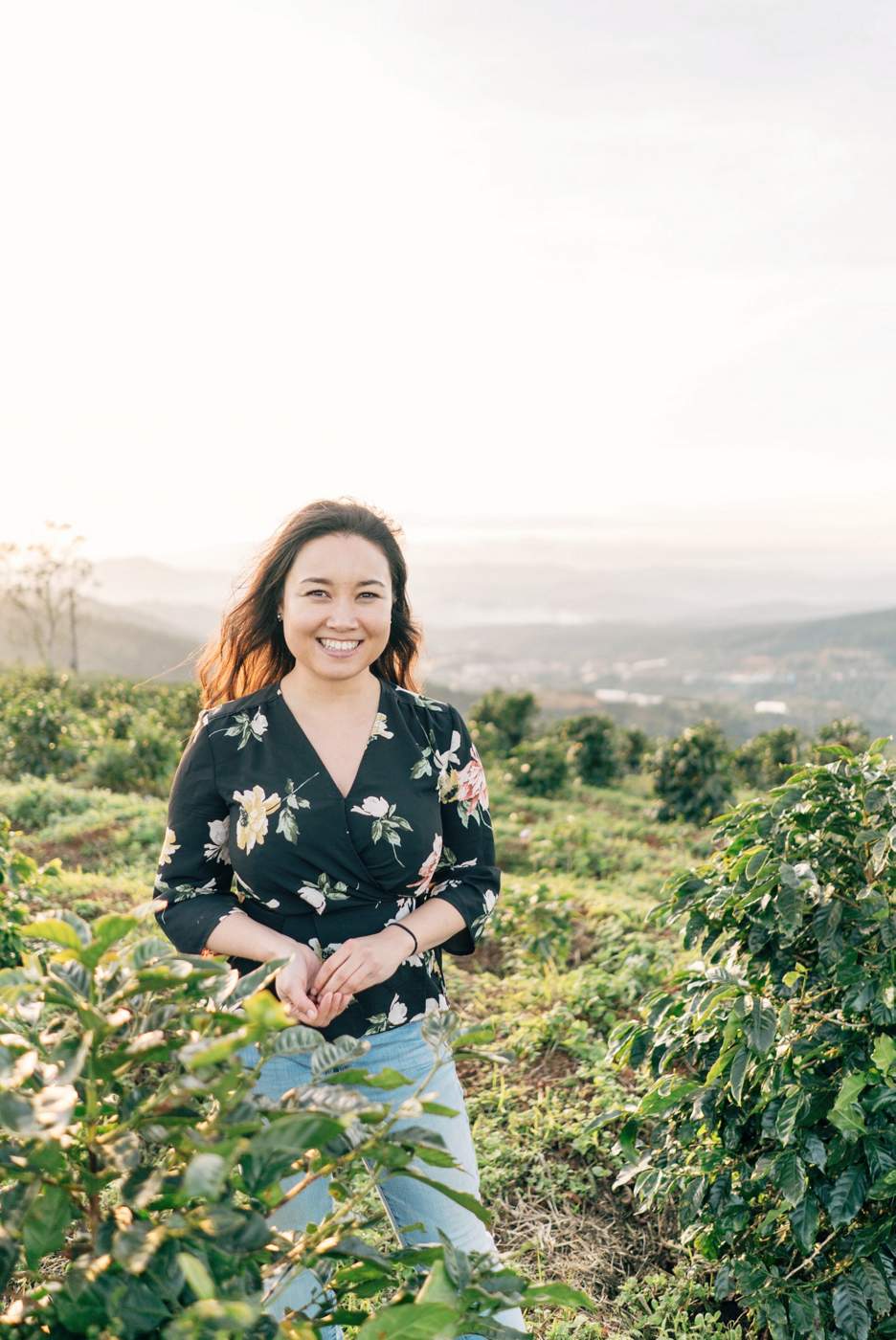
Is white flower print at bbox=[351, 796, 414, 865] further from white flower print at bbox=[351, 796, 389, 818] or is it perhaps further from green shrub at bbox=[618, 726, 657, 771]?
green shrub at bbox=[618, 726, 657, 771]

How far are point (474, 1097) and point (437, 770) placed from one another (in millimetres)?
1842

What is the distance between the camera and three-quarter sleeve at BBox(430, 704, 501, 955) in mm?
2062

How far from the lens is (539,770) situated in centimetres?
1176

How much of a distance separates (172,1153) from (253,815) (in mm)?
843

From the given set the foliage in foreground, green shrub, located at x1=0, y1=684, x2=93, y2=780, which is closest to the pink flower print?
the foliage in foreground

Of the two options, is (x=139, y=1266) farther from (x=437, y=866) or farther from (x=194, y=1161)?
(x=437, y=866)

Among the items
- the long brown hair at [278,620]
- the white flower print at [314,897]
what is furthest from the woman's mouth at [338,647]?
the white flower print at [314,897]

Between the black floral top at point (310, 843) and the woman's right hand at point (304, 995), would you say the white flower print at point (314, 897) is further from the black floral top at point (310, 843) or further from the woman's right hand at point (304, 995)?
the woman's right hand at point (304, 995)

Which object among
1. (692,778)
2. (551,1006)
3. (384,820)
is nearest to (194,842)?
(384,820)

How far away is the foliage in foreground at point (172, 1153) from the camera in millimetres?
878

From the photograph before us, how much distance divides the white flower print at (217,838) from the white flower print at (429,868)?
0.39m

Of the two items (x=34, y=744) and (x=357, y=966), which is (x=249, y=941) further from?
(x=34, y=744)

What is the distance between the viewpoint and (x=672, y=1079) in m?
2.19

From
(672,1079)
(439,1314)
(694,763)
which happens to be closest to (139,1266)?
(439,1314)
